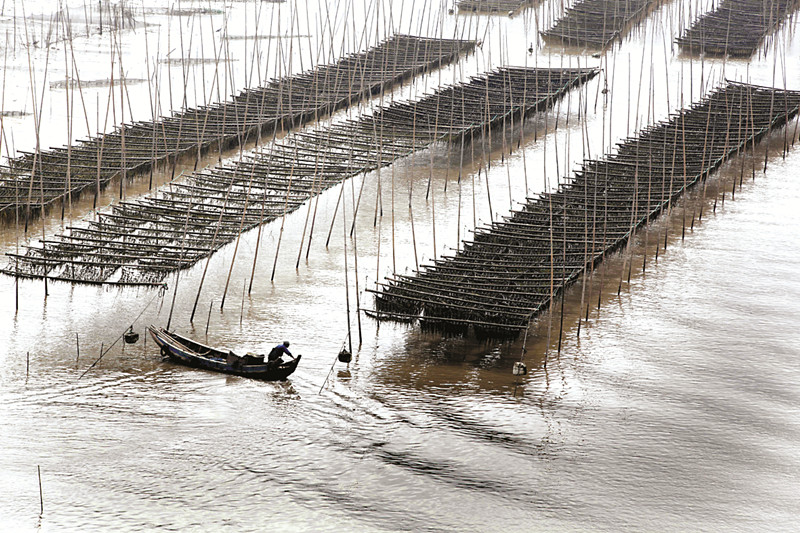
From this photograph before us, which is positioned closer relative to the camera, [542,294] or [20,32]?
[542,294]

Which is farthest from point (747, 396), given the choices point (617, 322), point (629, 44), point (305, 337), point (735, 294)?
point (629, 44)

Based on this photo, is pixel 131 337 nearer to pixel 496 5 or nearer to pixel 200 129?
pixel 200 129

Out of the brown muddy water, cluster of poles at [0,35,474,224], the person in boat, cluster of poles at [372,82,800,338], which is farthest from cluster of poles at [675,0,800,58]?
the person in boat

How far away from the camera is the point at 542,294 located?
12766 millimetres

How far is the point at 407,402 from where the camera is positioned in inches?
434

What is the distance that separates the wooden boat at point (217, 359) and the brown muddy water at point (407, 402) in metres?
0.14

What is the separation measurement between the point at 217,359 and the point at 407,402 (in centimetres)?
231

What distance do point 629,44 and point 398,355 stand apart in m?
18.4

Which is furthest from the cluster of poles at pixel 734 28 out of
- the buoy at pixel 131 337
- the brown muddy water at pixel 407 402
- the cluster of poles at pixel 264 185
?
the buoy at pixel 131 337

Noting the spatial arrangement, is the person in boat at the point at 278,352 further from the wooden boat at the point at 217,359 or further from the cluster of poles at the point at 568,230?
the cluster of poles at the point at 568,230

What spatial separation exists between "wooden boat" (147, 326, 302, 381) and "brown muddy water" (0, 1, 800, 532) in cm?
14

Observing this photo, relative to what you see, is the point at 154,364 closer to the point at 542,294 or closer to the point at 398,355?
the point at 398,355

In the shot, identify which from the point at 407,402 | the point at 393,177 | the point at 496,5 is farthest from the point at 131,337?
the point at 496,5

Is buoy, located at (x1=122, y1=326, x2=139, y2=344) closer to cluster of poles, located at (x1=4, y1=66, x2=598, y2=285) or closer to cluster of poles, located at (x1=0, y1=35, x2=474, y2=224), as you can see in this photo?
cluster of poles, located at (x1=4, y1=66, x2=598, y2=285)
